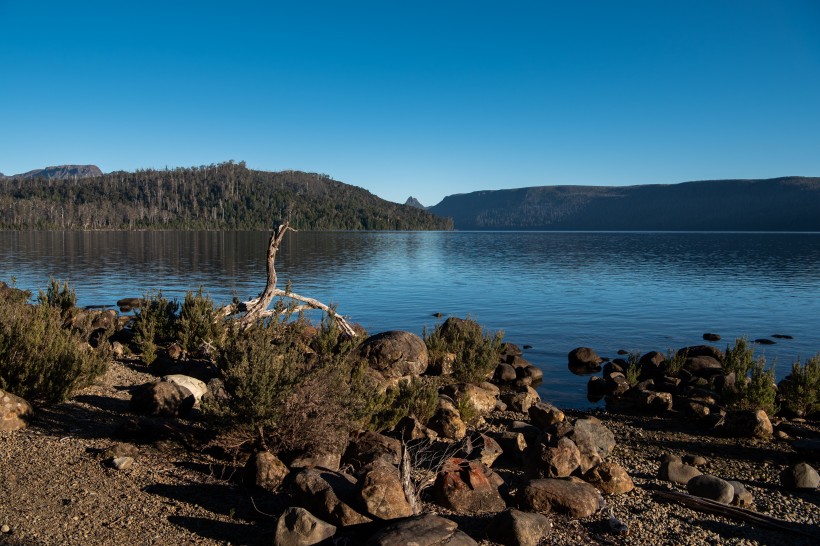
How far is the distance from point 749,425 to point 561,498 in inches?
268

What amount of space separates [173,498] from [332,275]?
42.2m

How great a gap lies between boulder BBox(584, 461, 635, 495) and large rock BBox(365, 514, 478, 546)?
3333 mm

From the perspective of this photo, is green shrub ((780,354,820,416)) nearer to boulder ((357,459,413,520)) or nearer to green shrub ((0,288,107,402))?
boulder ((357,459,413,520))

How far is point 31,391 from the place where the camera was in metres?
9.28

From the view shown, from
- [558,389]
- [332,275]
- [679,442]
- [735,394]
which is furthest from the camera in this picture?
[332,275]

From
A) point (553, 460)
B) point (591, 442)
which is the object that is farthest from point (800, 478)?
point (553, 460)

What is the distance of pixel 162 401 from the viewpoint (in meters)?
9.81

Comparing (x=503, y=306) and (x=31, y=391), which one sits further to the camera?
(x=503, y=306)

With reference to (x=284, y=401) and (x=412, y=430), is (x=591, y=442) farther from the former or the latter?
(x=284, y=401)

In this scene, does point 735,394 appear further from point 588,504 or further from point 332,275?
point 332,275

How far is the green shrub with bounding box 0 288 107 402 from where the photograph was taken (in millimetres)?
9297

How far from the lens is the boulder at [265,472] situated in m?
7.22

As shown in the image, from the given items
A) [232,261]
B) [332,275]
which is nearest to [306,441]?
[332,275]

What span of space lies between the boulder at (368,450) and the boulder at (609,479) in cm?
282
